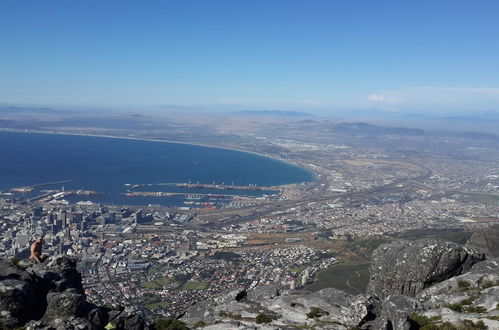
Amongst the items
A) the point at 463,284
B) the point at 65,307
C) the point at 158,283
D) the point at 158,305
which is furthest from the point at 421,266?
the point at 158,283

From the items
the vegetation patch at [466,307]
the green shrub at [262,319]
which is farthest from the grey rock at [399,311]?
the green shrub at [262,319]

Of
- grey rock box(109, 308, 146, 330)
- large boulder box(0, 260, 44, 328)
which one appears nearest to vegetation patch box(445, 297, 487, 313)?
grey rock box(109, 308, 146, 330)

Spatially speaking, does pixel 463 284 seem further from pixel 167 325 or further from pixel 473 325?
pixel 167 325

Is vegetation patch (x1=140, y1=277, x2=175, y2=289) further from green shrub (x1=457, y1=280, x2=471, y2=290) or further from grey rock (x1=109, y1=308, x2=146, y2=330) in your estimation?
green shrub (x1=457, y1=280, x2=471, y2=290)

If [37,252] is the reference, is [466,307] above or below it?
below

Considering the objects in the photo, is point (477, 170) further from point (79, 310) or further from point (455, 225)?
point (79, 310)
